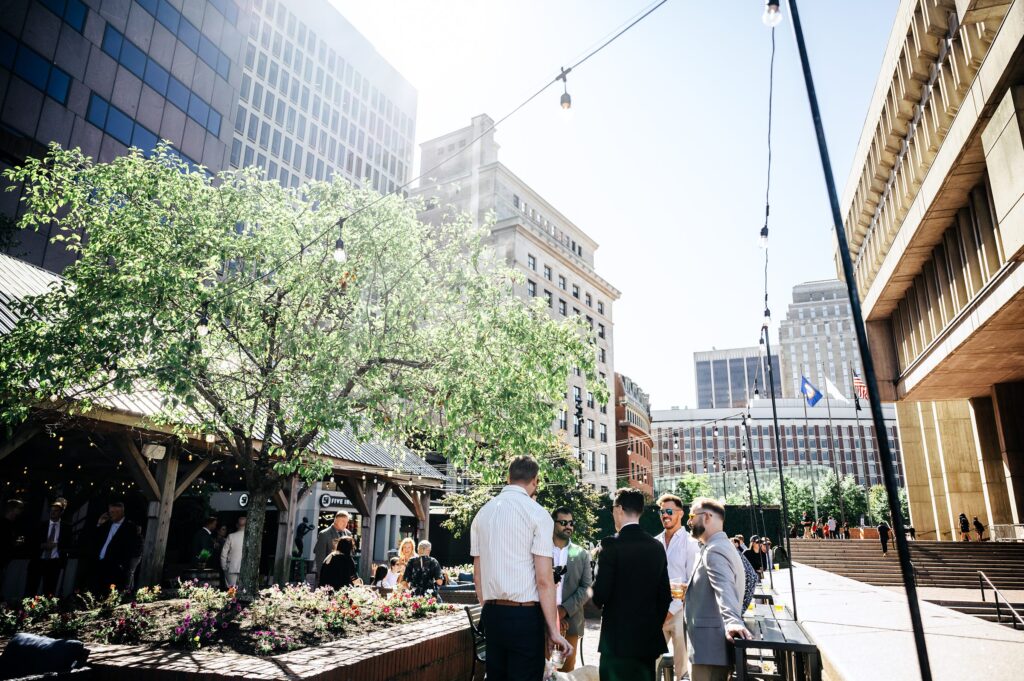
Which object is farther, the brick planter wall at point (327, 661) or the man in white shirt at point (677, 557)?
the man in white shirt at point (677, 557)

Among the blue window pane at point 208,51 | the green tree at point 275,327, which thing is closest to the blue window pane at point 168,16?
the blue window pane at point 208,51

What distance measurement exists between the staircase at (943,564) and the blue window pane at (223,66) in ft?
141

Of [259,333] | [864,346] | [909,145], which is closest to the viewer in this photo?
[864,346]

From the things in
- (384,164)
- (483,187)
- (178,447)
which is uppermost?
(384,164)

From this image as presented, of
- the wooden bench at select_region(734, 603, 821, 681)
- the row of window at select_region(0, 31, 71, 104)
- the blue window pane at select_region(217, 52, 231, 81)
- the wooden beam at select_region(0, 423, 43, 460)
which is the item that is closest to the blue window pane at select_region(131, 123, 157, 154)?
the row of window at select_region(0, 31, 71, 104)

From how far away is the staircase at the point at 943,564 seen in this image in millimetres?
21109

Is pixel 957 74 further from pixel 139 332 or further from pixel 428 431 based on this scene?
pixel 139 332

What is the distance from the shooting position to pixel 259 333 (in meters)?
9.85

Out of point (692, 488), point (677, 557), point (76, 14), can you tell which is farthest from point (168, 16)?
point (692, 488)

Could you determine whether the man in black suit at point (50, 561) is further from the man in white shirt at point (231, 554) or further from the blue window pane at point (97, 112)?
the blue window pane at point (97, 112)

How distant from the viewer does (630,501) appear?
211 inches

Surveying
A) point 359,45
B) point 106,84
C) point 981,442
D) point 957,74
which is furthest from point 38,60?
point 359,45

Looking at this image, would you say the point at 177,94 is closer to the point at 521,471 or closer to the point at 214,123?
the point at 214,123

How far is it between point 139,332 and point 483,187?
53.2 metres
